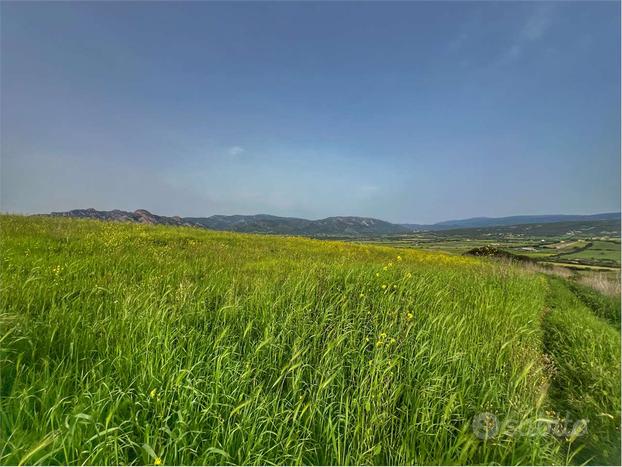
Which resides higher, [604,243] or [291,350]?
[604,243]

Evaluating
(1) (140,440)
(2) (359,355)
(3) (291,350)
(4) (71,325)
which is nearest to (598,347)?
(2) (359,355)

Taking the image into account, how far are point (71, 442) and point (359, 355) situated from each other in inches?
112

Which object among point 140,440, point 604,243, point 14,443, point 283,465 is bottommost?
point 283,465

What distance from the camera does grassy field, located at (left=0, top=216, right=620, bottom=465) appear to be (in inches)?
92.0

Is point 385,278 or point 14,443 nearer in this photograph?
point 14,443

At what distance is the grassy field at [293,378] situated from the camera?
7.66ft

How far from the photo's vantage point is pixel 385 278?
6.84 metres

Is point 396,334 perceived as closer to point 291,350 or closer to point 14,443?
point 291,350

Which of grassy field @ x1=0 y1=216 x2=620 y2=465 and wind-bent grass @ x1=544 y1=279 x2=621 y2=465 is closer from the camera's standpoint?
grassy field @ x1=0 y1=216 x2=620 y2=465

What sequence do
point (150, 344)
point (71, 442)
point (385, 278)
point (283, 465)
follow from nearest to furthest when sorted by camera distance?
1. point (71, 442)
2. point (283, 465)
3. point (150, 344)
4. point (385, 278)

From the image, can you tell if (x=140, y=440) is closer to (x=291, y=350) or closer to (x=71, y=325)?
(x=291, y=350)

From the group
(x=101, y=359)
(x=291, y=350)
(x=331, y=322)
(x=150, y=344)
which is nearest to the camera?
(x=101, y=359)

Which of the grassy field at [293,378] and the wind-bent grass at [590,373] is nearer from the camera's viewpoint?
the grassy field at [293,378]

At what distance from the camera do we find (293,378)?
3115 mm
